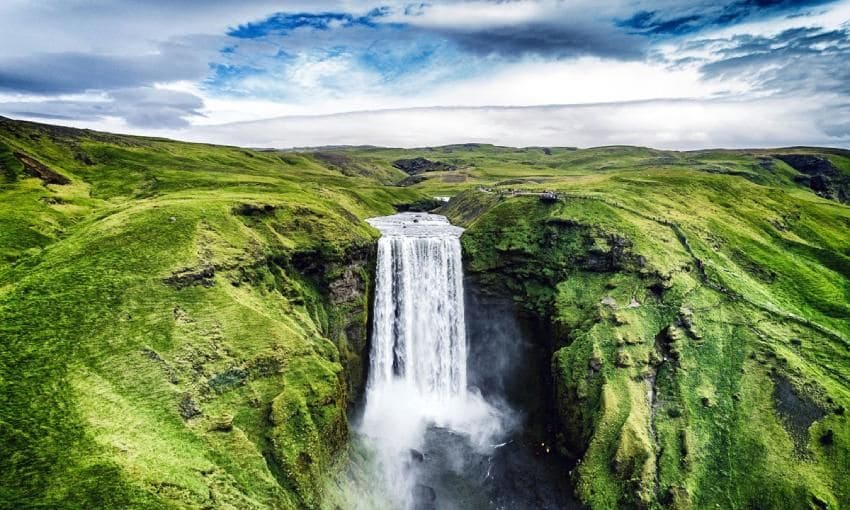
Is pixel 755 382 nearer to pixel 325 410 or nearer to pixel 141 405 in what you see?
pixel 325 410

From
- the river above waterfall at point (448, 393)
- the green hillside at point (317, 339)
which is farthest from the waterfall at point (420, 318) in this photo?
the green hillside at point (317, 339)

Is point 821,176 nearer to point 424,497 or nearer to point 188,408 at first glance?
point 424,497

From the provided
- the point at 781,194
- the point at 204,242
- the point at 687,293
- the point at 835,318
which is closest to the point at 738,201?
the point at 781,194

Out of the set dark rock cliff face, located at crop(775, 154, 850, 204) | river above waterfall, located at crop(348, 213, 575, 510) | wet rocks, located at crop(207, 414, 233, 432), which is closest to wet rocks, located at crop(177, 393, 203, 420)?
wet rocks, located at crop(207, 414, 233, 432)

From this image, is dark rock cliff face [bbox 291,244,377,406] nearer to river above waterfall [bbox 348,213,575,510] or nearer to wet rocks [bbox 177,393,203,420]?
river above waterfall [bbox 348,213,575,510]

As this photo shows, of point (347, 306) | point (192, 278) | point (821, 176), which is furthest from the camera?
point (821, 176)

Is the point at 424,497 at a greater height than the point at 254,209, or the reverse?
the point at 254,209

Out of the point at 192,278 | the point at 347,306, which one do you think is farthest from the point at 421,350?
the point at 192,278
